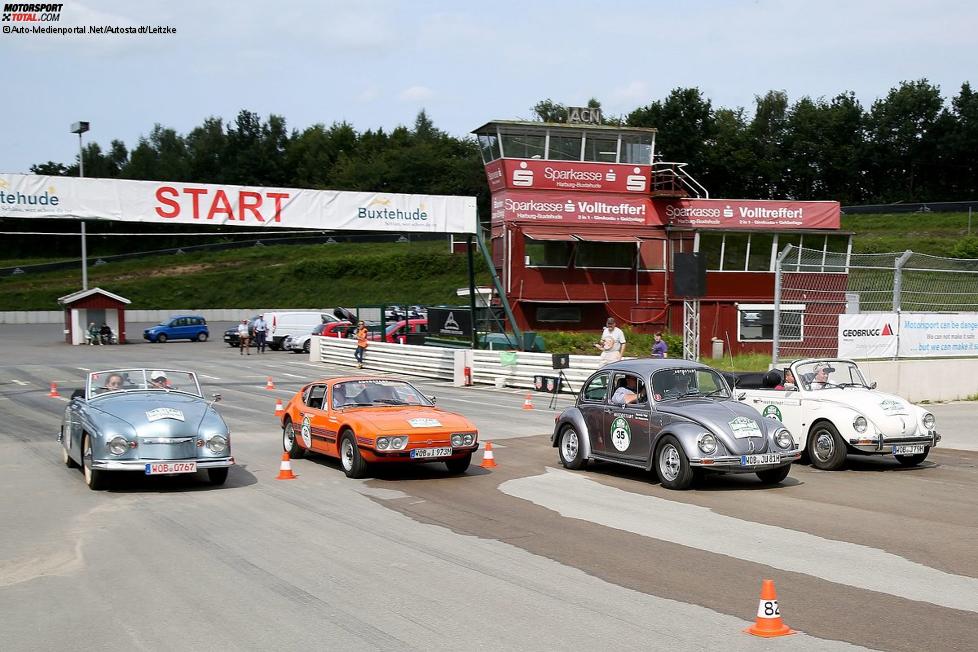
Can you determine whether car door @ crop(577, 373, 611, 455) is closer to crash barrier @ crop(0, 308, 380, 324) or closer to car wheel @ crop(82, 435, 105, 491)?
car wheel @ crop(82, 435, 105, 491)

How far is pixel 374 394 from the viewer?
13.9 m

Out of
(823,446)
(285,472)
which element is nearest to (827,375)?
(823,446)

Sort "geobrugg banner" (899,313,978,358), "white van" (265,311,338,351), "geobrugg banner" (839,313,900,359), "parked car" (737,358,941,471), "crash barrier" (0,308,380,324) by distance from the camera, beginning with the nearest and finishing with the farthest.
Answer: "parked car" (737,358,941,471) < "geobrugg banner" (839,313,900,359) < "geobrugg banner" (899,313,978,358) < "white van" (265,311,338,351) < "crash barrier" (0,308,380,324)

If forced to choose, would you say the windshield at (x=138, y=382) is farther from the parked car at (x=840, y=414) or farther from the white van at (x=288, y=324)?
the white van at (x=288, y=324)

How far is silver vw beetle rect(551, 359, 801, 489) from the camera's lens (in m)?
11.6

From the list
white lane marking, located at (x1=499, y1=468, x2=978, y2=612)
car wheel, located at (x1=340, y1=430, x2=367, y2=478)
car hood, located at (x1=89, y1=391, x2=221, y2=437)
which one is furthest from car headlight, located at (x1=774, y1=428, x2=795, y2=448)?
car hood, located at (x1=89, y1=391, x2=221, y2=437)

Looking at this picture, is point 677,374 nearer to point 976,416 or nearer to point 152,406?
point 152,406

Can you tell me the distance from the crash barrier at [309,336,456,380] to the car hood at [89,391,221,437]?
1867 centimetres

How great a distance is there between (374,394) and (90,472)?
3881mm

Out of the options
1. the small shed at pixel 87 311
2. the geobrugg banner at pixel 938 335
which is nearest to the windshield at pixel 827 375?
the geobrugg banner at pixel 938 335

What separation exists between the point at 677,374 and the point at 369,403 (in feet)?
14.1

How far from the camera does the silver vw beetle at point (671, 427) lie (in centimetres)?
1163

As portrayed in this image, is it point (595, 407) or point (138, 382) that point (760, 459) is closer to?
point (595, 407)

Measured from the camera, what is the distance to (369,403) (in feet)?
45.2
